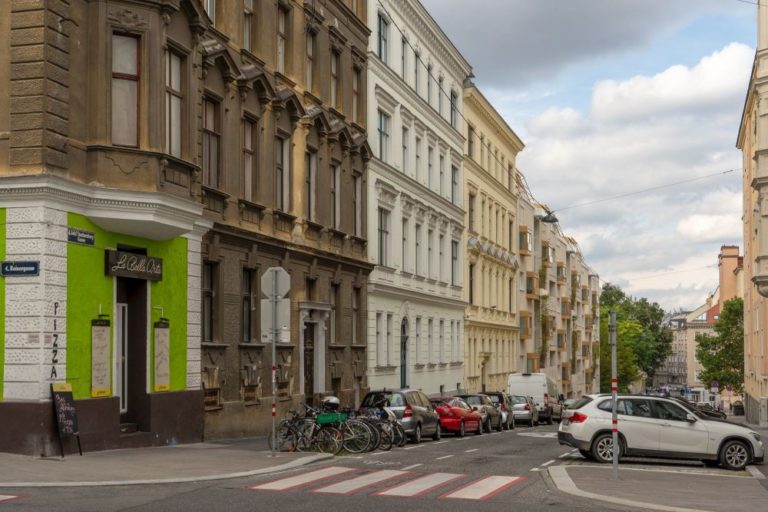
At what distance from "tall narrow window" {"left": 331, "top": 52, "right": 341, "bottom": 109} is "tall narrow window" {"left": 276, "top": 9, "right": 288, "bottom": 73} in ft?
15.7

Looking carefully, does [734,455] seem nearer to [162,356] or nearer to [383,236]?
[162,356]

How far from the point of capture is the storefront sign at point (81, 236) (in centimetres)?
2158

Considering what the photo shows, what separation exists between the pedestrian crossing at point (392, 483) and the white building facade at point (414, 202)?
23.0m

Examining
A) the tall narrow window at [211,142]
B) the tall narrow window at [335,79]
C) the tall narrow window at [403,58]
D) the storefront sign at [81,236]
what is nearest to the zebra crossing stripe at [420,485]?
the storefront sign at [81,236]

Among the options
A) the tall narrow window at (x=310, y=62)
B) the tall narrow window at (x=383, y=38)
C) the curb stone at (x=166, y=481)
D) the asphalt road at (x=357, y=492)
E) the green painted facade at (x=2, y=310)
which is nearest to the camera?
the asphalt road at (x=357, y=492)

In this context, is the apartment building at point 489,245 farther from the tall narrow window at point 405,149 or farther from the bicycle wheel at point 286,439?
the bicycle wheel at point 286,439

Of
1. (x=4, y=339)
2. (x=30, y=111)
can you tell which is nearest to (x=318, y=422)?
(x=4, y=339)

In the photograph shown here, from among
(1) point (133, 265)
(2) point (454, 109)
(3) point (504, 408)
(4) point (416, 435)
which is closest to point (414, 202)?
(2) point (454, 109)

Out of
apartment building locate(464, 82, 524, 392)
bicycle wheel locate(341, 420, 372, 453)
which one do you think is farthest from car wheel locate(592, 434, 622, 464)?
apartment building locate(464, 82, 524, 392)

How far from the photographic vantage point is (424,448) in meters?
27.5

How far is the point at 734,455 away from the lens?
75.9 feet

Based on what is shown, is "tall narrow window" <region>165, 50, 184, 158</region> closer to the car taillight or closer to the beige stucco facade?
the car taillight

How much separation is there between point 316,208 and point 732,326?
7919cm

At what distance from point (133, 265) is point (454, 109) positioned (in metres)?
37.1
